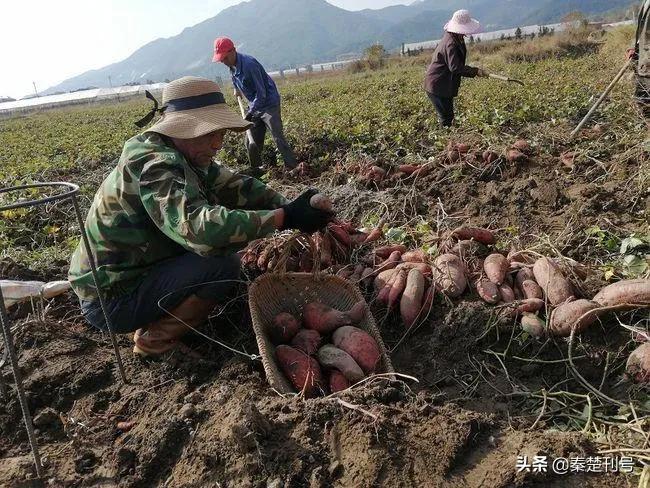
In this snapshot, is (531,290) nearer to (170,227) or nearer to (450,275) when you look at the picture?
(450,275)

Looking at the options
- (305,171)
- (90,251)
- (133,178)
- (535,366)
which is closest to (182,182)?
(133,178)

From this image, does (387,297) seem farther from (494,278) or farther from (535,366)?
(535,366)


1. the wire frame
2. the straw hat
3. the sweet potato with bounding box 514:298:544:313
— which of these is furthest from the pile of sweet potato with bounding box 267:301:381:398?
the straw hat

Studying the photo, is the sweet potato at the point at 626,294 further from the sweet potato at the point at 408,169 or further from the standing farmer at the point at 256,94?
the standing farmer at the point at 256,94

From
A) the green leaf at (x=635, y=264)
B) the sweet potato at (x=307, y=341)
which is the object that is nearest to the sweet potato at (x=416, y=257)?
the sweet potato at (x=307, y=341)

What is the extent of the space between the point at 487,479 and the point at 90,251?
6.38 feet

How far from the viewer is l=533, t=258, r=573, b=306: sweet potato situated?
2.49 meters

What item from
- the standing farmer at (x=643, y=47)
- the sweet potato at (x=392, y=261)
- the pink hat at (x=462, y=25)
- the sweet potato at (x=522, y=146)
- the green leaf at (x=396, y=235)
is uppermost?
the pink hat at (x=462, y=25)

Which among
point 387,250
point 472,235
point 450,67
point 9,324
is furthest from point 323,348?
point 450,67

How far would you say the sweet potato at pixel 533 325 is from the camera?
2424mm

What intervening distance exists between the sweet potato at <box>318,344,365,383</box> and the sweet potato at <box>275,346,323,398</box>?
0.05 meters

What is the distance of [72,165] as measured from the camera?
861 centimetres

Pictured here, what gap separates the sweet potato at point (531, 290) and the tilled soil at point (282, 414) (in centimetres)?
22

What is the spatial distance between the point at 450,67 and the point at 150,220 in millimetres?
5058
